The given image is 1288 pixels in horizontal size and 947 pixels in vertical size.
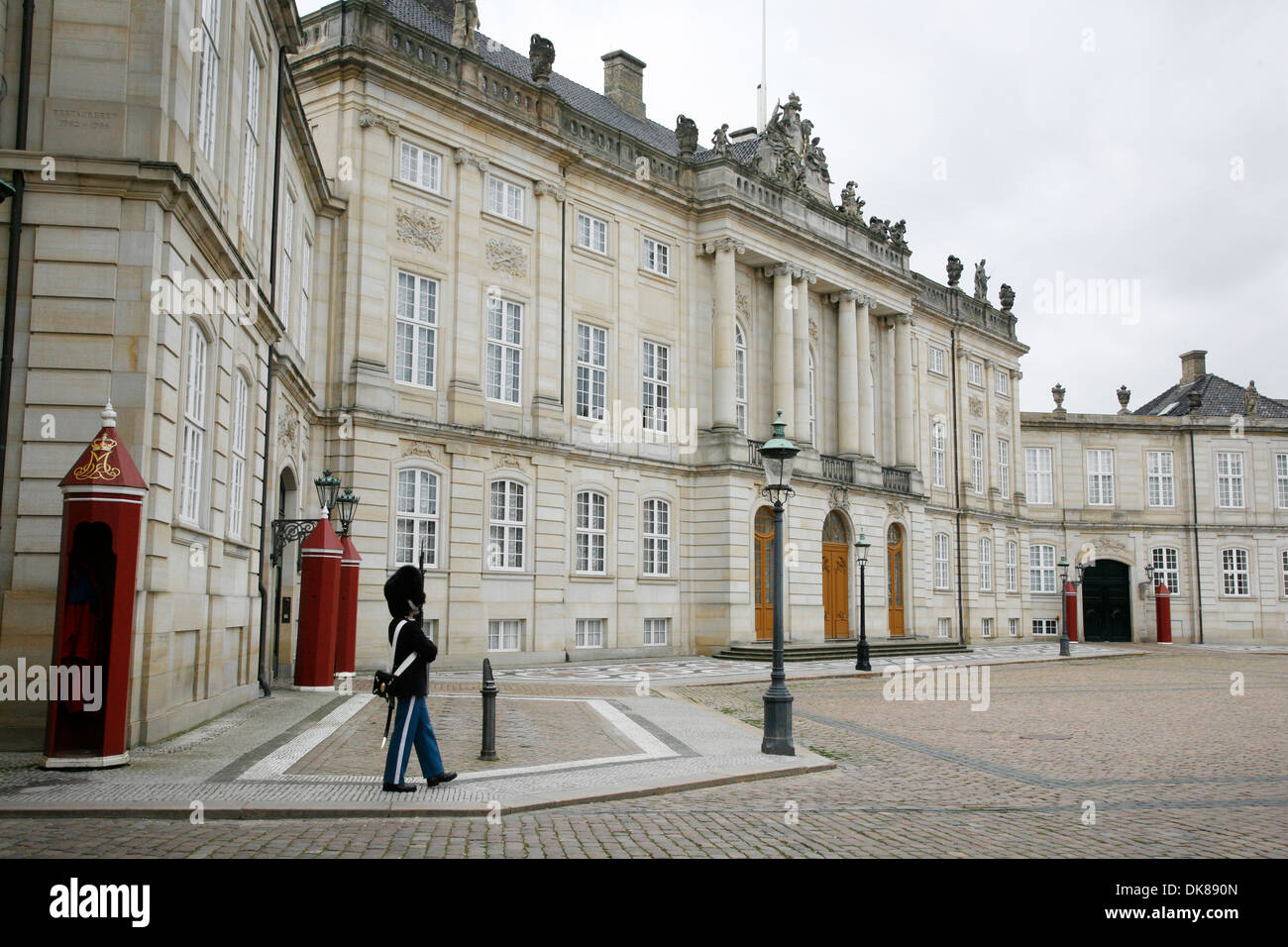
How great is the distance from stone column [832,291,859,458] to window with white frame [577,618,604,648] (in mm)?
13527

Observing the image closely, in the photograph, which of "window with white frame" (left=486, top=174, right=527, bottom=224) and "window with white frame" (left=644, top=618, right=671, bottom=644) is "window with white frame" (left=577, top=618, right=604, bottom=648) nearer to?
"window with white frame" (left=644, top=618, right=671, bottom=644)

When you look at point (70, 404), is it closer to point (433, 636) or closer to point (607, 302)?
point (433, 636)

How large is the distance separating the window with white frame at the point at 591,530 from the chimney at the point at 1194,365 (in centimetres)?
4734

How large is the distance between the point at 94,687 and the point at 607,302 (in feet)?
78.1

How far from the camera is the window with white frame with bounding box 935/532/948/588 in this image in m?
48.7

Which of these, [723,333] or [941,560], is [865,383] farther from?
[941,560]

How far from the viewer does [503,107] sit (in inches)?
1142

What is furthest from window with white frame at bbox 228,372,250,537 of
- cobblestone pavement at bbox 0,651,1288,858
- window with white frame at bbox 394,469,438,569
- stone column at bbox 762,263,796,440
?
stone column at bbox 762,263,796,440

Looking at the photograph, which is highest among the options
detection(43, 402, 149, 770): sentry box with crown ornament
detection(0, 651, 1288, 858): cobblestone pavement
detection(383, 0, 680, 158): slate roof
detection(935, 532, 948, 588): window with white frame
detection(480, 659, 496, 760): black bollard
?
detection(383, 0, 680, 158): slate roof

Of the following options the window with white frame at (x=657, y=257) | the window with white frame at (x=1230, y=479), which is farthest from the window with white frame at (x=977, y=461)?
the window with white frame at (x=657, y=257)

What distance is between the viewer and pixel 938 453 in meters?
50.4

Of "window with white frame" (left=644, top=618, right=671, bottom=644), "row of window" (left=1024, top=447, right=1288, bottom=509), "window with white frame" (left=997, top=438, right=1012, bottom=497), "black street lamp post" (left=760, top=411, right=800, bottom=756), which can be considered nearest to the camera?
"black street lamp post" (left=760, top=411, right=800, bottom=756)

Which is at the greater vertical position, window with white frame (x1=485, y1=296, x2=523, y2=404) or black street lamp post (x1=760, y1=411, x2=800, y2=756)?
window with white frame (x1=485, y1=296, x2=523, y2=404)

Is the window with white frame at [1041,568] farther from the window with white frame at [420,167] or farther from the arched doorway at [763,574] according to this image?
the window with white frame at [420,167]
